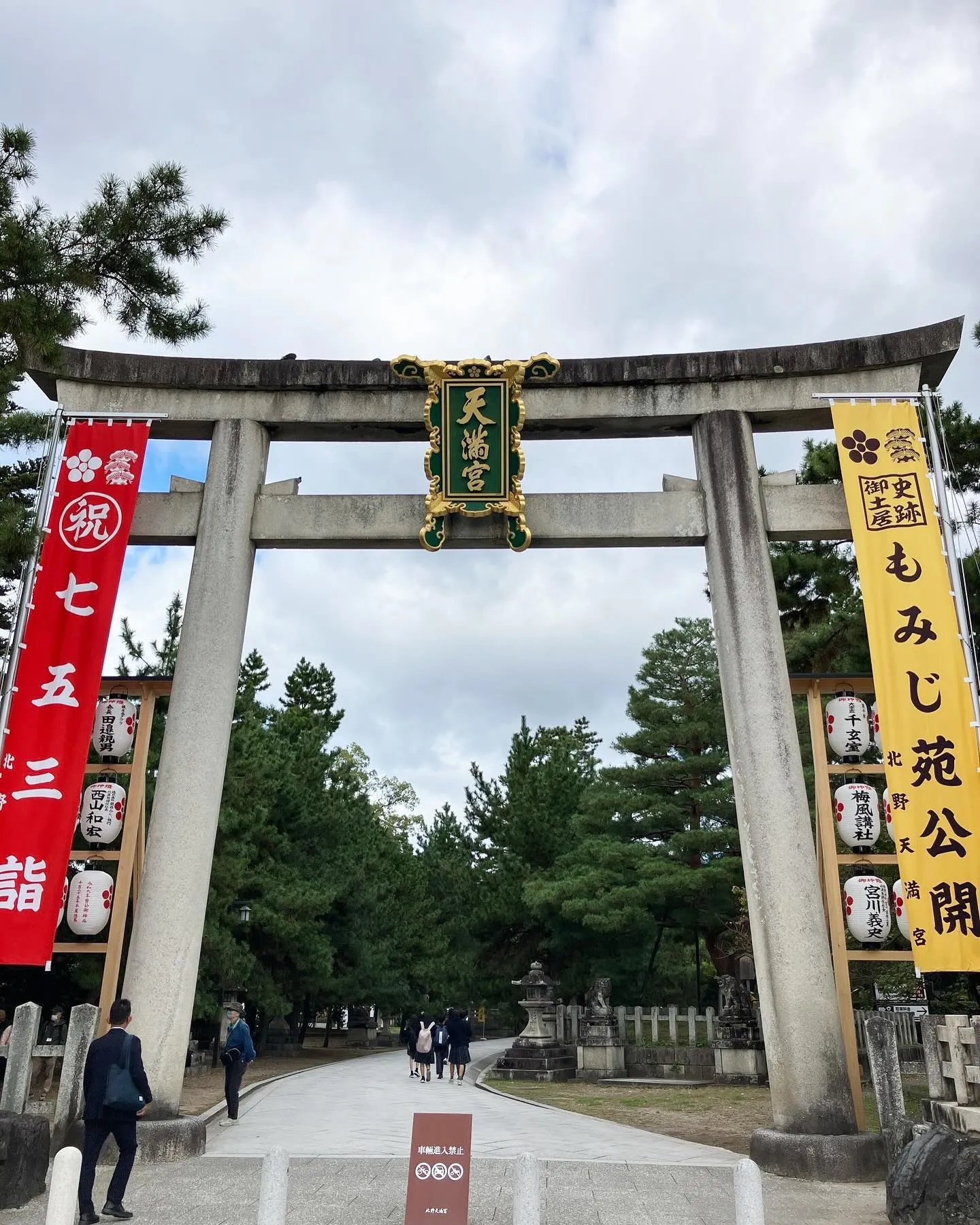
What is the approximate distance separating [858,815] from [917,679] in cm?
158

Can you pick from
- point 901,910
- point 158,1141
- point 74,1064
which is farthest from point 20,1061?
point 901,910

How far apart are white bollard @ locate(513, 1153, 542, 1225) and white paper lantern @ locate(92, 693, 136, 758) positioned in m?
6.82

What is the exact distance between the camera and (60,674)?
962 centimetres

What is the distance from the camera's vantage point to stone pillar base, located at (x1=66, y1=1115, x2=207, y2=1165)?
8.52 meters

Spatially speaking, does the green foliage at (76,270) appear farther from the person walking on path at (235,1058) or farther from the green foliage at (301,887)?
the green foliage at (301,887)

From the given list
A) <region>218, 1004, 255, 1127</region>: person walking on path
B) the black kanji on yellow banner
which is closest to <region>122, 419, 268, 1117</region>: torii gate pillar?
the black kanji on yellow banner

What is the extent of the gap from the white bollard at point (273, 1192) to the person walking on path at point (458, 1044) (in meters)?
17.2

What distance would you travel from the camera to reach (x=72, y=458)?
10586 mm

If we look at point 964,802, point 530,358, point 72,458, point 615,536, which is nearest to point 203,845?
point 72,458

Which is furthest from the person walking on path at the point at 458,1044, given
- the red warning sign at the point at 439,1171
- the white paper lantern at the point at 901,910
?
the red warning sign at the point at 439,1171

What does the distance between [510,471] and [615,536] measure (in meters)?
1.34

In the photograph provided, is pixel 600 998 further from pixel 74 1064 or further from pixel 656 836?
pixel 74 1064

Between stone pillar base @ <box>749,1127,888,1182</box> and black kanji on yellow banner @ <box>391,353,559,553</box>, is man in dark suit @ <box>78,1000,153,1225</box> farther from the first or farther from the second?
black kanji on yellow banner @ <box>391,353,559,553</box>

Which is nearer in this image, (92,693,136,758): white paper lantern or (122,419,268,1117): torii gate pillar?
(122,419,268,1117): torii gate pillar
